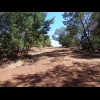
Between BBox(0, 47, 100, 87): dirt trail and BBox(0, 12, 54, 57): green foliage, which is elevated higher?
BBox(0, 12, 54, 57): green foliage

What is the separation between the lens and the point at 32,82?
956 centimetres

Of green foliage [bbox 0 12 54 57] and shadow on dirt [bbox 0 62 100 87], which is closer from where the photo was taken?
shadow on dirt [bbox 0 62 100 87]

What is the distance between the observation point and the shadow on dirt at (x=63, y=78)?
29.6 ft

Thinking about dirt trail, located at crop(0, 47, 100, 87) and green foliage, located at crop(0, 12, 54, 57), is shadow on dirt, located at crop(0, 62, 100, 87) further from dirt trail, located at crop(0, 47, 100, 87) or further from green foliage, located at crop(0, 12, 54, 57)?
green foliage, located at crop(0, 12, 54, 57)

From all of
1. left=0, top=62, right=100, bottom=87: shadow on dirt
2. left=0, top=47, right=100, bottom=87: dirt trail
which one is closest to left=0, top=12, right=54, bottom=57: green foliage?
left=0, top=47, right=100, bottom=87: dirt trail

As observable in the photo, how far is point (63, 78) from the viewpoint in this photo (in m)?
9.79

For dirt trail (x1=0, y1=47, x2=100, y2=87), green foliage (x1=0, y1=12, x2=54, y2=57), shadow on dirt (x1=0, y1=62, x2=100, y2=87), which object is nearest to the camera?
shadow on dirt (x1=0, y1=62, x2=100, y2=87)

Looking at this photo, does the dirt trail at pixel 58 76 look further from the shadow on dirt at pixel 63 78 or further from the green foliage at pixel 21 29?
the green foliage at pixel 21 29

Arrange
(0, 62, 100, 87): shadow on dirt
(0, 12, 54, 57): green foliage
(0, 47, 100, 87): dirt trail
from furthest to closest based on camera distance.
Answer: (0, 12, 54, 57): green foliage, (0, 47, 100, 87): dirt trail, (0, 62, 100, 87): shadow on dirt

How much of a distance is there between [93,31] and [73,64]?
37.6 ft

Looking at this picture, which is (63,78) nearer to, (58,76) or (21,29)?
(58,76)

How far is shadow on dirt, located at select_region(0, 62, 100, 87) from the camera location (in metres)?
9.02
